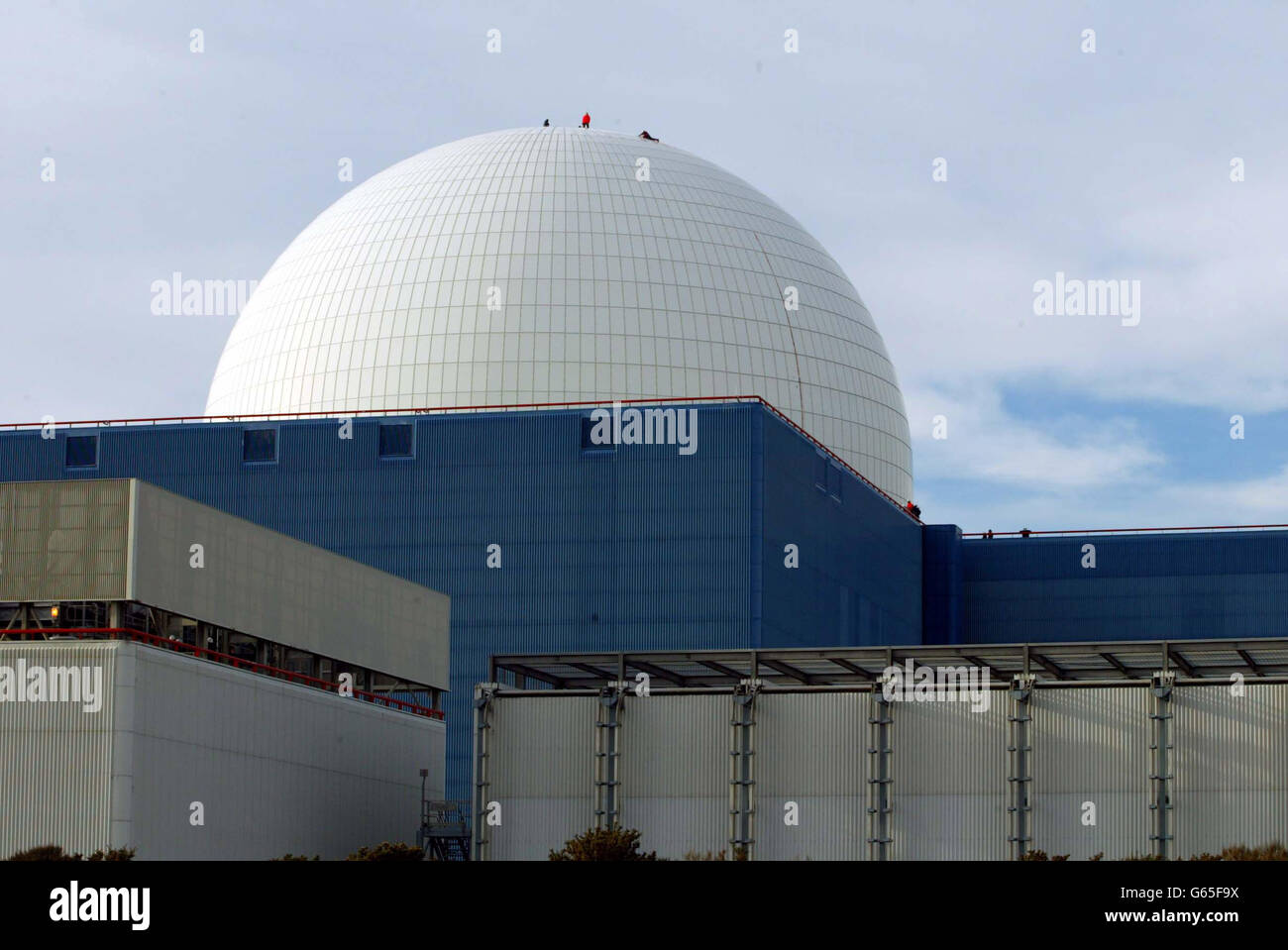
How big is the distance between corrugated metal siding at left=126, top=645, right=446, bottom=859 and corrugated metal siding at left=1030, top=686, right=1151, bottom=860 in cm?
1614

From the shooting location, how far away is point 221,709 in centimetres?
4244

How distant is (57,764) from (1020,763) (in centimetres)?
1845

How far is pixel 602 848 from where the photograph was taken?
38.8 meters

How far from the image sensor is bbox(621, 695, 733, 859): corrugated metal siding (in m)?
42.2

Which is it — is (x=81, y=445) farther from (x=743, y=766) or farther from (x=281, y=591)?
(x=743, y=766)

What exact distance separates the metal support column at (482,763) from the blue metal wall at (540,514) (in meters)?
15.0

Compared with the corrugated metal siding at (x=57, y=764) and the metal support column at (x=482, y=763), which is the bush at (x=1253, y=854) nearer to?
the metal support column at (x=482, y=763)

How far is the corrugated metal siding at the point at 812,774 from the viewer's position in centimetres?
4159

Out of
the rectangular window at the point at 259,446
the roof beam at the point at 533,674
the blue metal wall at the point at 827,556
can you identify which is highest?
the rectangular window at the point at 259,446

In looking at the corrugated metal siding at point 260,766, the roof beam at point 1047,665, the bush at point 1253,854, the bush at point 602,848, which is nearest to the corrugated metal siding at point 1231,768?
the bush at point 1253,854

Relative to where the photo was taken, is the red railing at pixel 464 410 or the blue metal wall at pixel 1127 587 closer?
the red railing at pixel 464 410

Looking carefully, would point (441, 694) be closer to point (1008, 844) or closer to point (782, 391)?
point (782, 391)

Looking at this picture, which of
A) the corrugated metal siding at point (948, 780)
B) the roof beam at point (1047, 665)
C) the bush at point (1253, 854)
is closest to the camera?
the bush at point (1253, 854)
